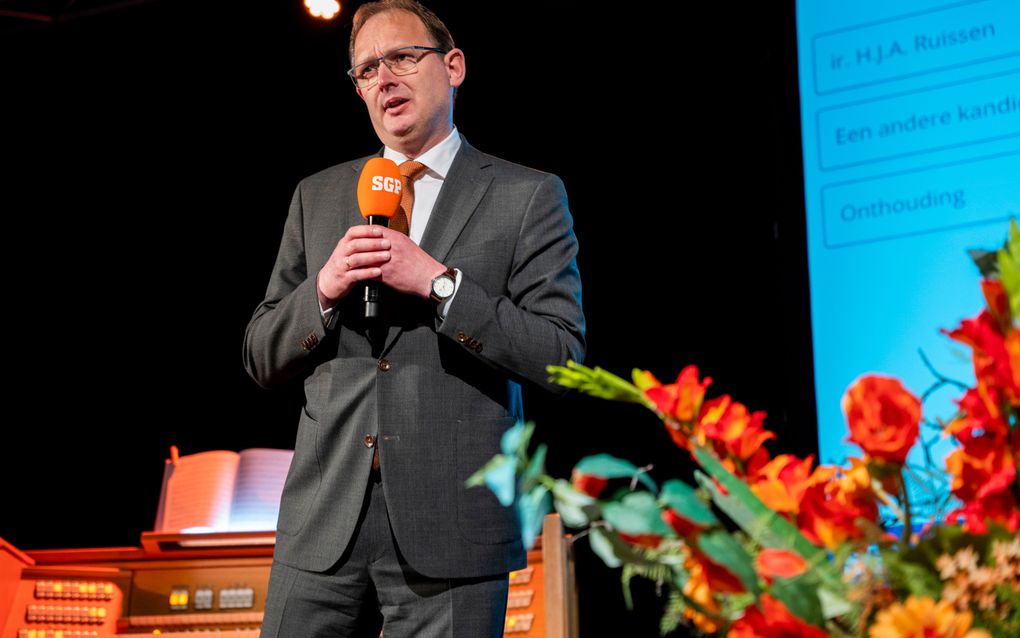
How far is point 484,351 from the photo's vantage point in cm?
158

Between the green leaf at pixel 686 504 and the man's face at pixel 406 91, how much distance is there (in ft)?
4.43

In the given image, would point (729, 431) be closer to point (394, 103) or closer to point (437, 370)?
point (437, 370)

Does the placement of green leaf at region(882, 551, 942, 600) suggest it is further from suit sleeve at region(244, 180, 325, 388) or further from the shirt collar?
the shirt collar

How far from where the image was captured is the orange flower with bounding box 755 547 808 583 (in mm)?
560

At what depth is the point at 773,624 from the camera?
1.84 feet

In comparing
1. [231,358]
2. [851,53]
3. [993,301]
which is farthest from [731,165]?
[993,301]

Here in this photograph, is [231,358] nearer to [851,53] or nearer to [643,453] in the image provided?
[643,453]

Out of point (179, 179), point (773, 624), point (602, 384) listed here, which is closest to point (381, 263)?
point (602, 384)

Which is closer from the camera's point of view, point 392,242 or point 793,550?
point 793,550

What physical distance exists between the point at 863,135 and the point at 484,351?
1.81 m

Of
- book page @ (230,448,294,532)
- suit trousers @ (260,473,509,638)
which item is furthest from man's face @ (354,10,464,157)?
book page @ (230,448,294,532)

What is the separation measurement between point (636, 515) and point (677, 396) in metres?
0.09

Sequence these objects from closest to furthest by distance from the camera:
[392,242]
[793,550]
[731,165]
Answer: [793,550] → [392,242] → [731,165]

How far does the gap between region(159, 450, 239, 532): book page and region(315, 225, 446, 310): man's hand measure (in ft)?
6.29
